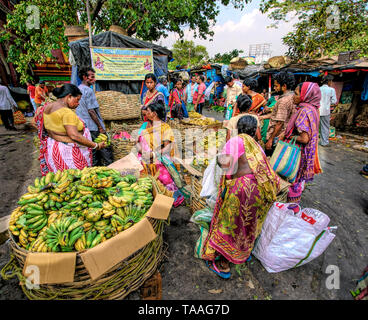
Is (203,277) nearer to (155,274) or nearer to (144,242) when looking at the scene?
(155,274)

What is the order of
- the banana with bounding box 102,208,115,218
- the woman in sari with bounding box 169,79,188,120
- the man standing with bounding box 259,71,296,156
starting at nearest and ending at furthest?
the banana with bounding box 102,208,115,218
the man standing with bounding box 259,71,296,156
the woman in sari with bounding box 169,79,188,120

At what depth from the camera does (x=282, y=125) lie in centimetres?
337

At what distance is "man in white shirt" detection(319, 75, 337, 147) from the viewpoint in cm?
677

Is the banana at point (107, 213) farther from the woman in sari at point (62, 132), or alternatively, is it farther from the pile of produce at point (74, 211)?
the woman in sari at point (62, 132)

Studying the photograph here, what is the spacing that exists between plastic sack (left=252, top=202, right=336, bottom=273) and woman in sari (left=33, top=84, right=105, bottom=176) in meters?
2.69

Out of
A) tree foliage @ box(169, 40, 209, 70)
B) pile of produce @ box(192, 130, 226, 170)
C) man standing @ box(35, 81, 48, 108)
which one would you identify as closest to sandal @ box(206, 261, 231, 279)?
pile of produce @ box(192, 130, 226, 170)

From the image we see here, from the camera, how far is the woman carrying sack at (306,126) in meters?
2.47

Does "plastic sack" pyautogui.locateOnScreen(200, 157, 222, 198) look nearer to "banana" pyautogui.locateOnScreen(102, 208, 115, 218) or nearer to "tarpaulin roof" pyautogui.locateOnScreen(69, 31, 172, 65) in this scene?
"banana" pyautogui.locateOnScreen(102, 208, 115, 218)

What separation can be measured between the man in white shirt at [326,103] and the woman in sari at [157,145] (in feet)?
21.4

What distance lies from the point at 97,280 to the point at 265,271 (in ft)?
6.25

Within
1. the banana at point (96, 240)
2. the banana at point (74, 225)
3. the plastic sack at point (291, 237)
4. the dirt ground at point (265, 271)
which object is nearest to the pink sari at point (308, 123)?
the plastic sack at point (291, 237)

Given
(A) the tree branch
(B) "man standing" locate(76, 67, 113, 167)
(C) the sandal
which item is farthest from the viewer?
(A) the tree branch
